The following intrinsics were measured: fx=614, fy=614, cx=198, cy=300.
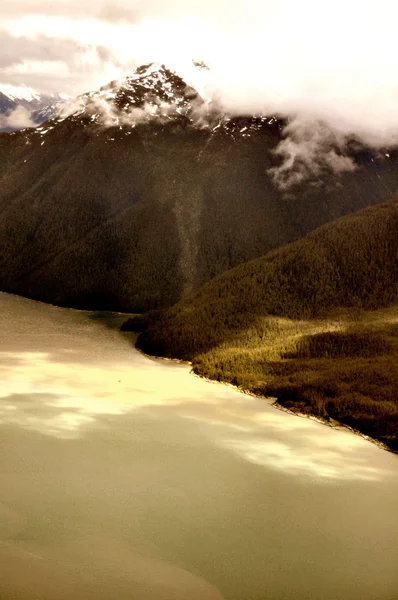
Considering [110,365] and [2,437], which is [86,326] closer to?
[110,365]

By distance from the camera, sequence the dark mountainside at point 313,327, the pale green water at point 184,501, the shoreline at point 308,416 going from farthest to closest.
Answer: the dark mountainside at point 313,327 → the shoreline at point 308,416 → the pale green water at point 184,501

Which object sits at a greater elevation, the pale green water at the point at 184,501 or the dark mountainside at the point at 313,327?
the dark mountainside at the point at 313,327

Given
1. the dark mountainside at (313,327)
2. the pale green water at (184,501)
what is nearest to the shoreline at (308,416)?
the dark mountainside at (313,327)

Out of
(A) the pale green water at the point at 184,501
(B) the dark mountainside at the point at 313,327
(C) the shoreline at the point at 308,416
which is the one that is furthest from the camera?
(B) the dark mountainside at the point at 313,327

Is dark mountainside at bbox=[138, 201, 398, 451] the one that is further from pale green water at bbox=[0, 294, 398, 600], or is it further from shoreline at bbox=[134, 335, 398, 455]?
pale green water at bbox=[0, 294, 398, 600]

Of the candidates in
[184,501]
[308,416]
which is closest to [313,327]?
[308,416]

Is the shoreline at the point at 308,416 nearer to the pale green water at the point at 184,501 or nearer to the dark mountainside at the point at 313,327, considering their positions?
the dark mountainside at the point at 313,327

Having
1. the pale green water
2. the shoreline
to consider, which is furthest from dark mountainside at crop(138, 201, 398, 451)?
the pale green water
